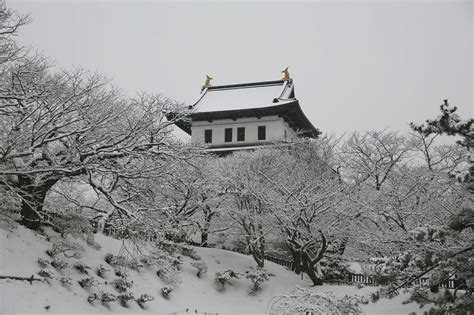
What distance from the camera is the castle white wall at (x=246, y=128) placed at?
3638cm

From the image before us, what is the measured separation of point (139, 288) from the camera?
1667 cm

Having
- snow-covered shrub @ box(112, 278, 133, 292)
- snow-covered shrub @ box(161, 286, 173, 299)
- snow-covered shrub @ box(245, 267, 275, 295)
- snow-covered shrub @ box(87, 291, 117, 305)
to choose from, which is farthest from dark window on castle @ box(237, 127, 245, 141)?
snow-covered shrub @ box(87, 291, 117, 305)

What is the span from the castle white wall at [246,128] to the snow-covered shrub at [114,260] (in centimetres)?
1950

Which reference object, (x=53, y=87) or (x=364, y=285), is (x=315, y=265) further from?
(x=53, y=87)

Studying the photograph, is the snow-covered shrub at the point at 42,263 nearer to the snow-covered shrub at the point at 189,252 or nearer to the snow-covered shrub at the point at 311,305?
the snow-covered shrub at the point at 311,305

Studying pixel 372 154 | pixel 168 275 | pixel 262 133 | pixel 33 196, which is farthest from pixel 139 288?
pixel 262 133

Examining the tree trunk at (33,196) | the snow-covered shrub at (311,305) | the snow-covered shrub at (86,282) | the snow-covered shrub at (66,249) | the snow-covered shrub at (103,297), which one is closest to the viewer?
the snow-covered shrub at (311,305)

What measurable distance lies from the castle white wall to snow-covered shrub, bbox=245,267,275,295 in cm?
1608

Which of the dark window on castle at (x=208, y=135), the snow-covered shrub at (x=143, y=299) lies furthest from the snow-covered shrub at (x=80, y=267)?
the dark window on castle at (x=208, y=135)

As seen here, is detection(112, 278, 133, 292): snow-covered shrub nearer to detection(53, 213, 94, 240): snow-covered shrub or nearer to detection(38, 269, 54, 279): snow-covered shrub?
detection(53, 213, 94, 240): snow-covered shrub

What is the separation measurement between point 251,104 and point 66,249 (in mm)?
25476

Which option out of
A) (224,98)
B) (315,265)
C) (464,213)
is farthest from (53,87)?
(224,98)

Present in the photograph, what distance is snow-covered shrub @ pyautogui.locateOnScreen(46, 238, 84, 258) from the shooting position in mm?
14555

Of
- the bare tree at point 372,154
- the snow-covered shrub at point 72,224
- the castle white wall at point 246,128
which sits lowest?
the snow-covered shrub at point 72,224
